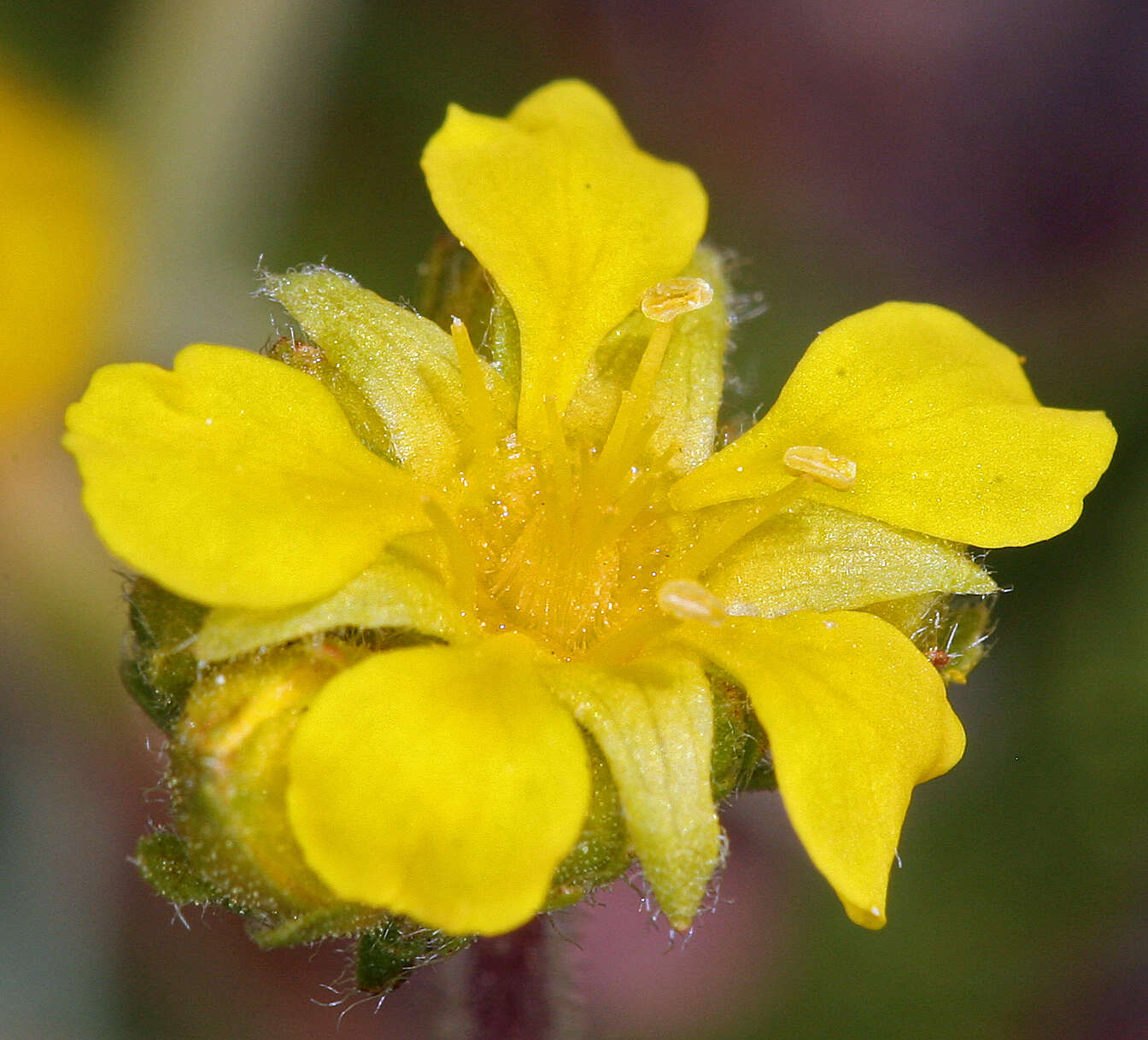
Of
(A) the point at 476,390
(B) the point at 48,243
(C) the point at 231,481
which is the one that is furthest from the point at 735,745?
(B) the point at 48,243

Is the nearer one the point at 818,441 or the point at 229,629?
the point at 229,629

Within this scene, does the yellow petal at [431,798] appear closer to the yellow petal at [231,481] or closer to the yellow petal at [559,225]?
the yellow petal at [231,481]

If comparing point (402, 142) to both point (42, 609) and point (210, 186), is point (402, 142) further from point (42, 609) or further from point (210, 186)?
point (42, 609)

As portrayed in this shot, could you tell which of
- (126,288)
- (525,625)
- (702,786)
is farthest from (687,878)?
(126,288)

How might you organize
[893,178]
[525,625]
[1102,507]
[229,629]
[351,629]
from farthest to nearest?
[893,178] → [1102,507] → [525,625] → [351,629] → [229,629]

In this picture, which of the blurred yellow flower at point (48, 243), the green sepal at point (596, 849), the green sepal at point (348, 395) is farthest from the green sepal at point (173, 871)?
the blurred yellow flower at point (48, 243)

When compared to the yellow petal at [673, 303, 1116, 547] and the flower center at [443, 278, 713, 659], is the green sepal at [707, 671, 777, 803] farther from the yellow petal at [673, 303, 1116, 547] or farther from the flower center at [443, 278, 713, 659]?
the yellow petal at [673, 303, 1116, 547]

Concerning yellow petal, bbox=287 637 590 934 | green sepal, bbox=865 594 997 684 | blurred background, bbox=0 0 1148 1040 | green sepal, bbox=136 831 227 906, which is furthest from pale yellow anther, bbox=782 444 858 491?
blurred background, bbox=0 0 1148 1040

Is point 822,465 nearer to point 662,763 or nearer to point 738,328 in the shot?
point 662,763
